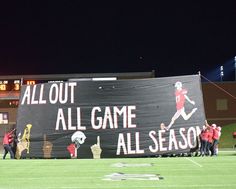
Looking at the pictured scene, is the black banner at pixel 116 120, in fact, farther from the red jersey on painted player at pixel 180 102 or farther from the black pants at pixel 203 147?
the black pants at pixel 203 147

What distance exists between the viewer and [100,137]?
21531mm

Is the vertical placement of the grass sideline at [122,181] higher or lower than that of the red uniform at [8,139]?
lower

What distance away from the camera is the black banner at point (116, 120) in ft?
70.1

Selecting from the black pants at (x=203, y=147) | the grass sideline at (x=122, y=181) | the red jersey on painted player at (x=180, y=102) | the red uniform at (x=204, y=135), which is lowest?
the grass sideline at (x=122, y=181)

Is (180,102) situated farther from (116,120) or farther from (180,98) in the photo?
(116,120)

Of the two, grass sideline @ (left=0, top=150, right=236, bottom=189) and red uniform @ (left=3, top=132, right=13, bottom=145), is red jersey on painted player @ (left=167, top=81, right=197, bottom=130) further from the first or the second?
red uniform @ (left=3, top=132, right=13, bottom=145)

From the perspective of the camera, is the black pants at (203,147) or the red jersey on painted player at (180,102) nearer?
the black pants at (203,147)

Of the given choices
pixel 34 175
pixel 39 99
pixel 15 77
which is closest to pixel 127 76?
pixel 15 77

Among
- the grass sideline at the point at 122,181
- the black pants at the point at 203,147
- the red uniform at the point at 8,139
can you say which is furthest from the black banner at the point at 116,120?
the grass sideline at the point at 122,181

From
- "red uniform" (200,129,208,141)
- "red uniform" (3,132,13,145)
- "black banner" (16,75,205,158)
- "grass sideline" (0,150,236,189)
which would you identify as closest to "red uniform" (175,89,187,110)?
"black banner" (16,75,205,158)

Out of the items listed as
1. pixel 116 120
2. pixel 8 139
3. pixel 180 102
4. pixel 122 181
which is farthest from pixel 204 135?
pixel 122 181

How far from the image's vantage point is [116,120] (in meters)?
21.6

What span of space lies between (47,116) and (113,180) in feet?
35.3

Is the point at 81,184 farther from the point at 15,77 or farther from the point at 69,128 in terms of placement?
the point at 15,77
